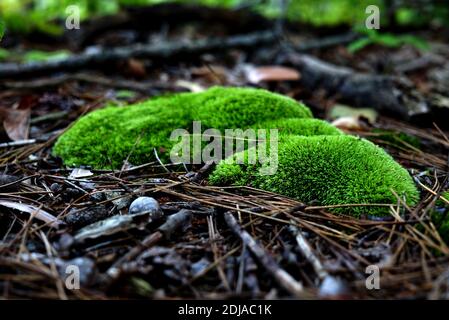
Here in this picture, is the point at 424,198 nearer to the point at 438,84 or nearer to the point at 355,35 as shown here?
the point at 438,84

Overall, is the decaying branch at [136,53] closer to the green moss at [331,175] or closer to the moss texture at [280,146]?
the moss texture at [280,146]

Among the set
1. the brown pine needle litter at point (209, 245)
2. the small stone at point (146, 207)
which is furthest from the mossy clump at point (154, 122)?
the small stone at point (146, 207)

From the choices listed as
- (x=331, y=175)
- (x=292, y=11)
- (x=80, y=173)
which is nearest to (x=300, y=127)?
(x=331, y=175)

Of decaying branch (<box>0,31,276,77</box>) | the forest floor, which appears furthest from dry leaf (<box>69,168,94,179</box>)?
decaying branch (<box>0,31,276,77</box>)

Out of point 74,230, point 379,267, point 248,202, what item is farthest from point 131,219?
point 379,267

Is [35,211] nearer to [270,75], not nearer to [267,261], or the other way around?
[267,261]
